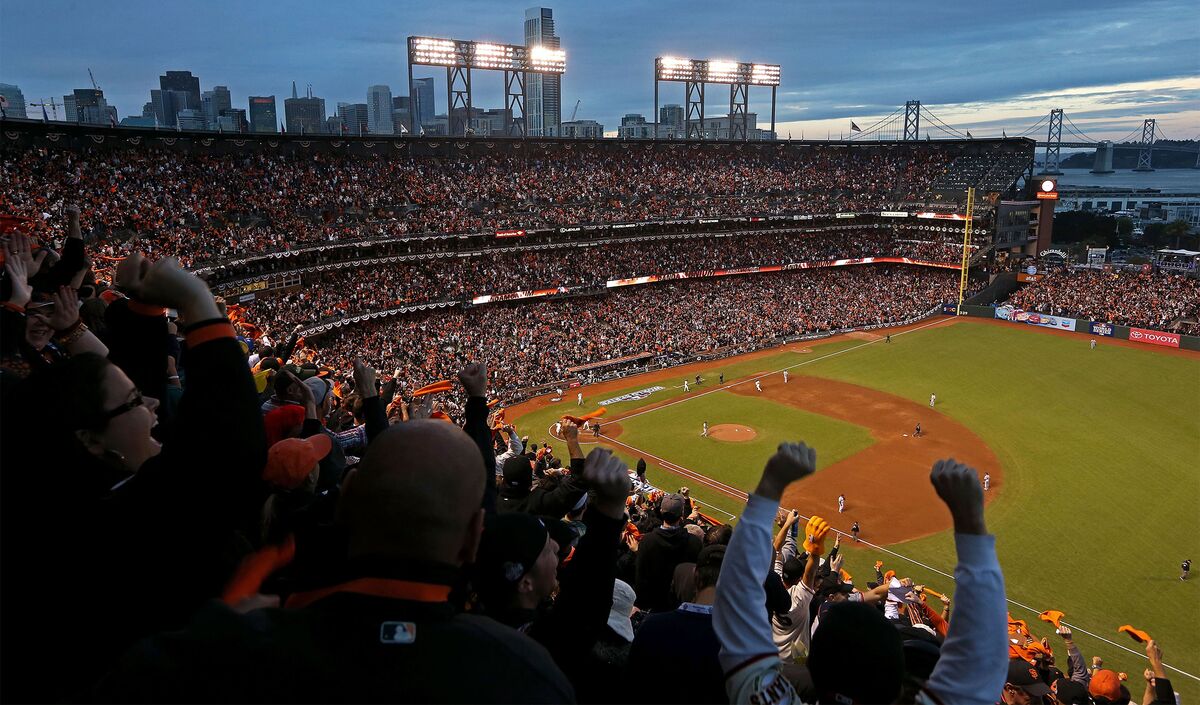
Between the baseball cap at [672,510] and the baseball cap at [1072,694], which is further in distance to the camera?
the baseball cap at [1072,694]

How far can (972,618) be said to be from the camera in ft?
10.7

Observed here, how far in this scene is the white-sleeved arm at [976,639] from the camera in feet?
10.4

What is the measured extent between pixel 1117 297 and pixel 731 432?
3991 cm

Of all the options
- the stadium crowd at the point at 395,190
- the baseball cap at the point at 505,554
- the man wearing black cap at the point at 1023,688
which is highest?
the stadium crowd at the point at 395,190

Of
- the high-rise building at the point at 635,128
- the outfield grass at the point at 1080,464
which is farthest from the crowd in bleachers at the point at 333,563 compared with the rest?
the high-rise building at the point at 635,128

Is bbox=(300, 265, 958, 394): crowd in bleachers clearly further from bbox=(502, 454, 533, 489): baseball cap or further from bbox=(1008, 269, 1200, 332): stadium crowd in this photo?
bbox=(502, 454, 533, 489): baseball cap

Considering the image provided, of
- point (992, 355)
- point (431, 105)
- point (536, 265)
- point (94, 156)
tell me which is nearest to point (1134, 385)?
point (992, 355)

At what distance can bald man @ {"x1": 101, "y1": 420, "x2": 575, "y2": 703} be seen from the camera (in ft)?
6.18

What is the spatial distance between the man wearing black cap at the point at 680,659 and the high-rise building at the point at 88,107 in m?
47.8

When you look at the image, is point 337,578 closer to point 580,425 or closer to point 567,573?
point 567,573

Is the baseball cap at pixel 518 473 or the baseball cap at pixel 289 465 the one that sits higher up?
the baseball cap at pixel 289 465

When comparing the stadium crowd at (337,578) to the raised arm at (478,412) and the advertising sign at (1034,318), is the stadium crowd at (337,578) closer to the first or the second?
the raised arm at (478,412)

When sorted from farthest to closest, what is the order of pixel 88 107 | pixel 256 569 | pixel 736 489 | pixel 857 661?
pixel 88 107, pixel 736 489, pixel 857 661, pixel 256 569

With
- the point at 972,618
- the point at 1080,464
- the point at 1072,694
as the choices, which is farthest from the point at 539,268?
the point at 972,618
